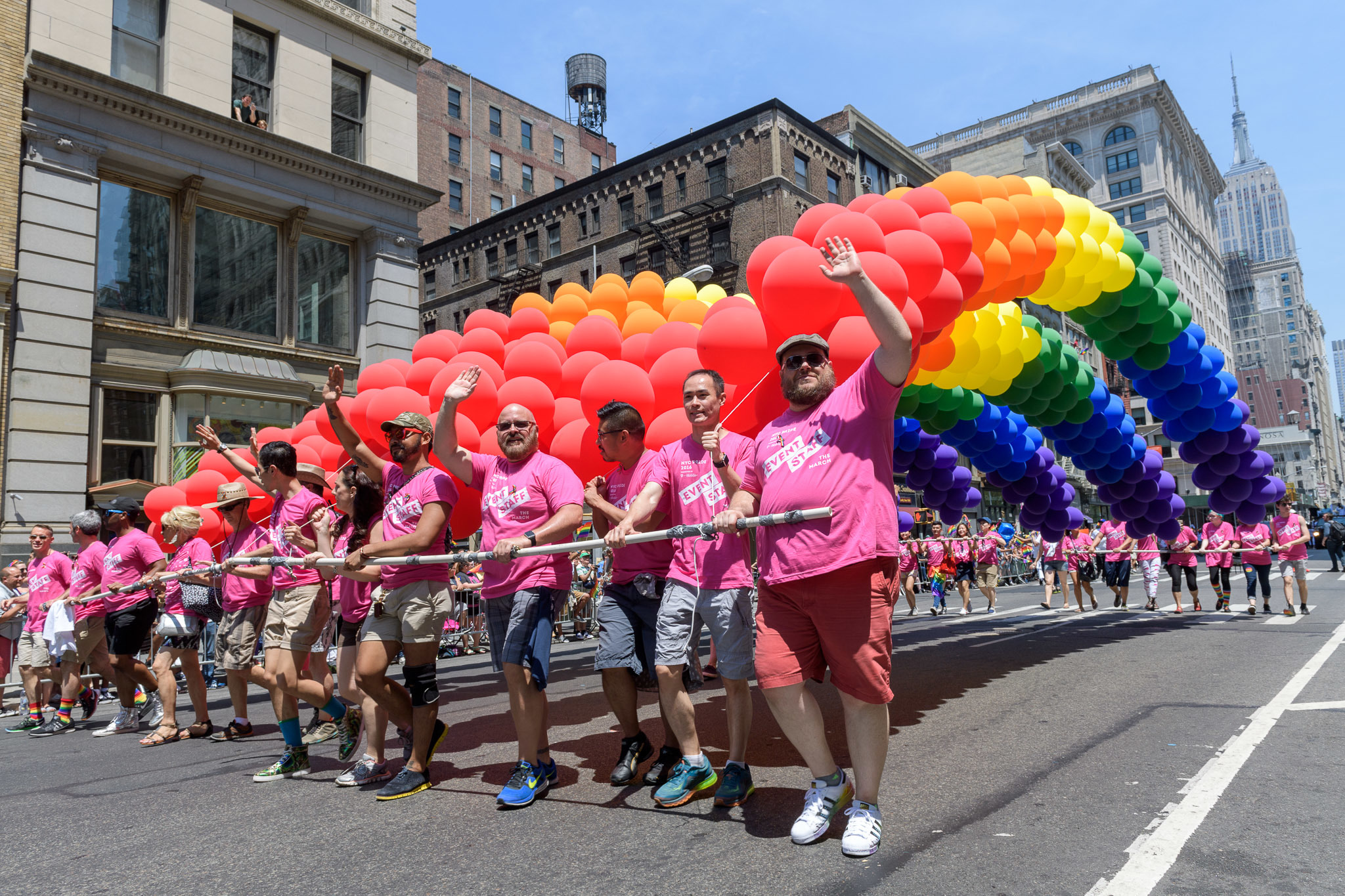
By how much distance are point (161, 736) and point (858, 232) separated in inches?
268

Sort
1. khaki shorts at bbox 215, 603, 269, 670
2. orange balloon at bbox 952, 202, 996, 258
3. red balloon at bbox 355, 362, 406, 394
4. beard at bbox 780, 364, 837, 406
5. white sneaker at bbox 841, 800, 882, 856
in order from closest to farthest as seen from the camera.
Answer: white sneaker at bbox 841, 800, 882, 856, beard at bbox 780, 364, 837, 406, khaki shorts at bbox 215, 603, 269, 670, orange balloon at bbox 952, 202, 996, 258, red balloon at bbox 355, 362, 406, 394

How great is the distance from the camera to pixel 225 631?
21.5 ft

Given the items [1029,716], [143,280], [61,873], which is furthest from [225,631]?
[143,280]

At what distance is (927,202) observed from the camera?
20.7ft

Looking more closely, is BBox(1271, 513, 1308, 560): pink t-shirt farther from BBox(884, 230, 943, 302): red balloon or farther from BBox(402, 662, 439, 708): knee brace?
BBox(402, 662, 439, 708): knee brace

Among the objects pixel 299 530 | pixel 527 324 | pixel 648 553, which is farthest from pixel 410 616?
pixel 527 324

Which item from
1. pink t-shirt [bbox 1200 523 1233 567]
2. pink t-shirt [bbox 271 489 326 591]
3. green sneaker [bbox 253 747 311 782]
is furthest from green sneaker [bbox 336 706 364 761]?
pink t-shirt [bbox 1200 523 1233 567]

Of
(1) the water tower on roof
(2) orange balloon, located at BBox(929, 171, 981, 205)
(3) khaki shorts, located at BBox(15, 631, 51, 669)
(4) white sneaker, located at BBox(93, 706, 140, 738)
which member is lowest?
(4) white sneaker, located at BBox(93, 706, 140, 738)

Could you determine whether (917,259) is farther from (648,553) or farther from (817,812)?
(817,812)

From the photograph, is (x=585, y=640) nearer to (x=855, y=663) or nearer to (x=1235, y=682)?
(x=1235, y=682)

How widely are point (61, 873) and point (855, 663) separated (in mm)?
3537

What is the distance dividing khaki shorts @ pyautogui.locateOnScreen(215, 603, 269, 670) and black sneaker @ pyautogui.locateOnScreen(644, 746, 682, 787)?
11.3ft

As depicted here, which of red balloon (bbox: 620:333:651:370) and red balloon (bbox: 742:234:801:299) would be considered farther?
red balloon (bbox: 620:333:651:370)

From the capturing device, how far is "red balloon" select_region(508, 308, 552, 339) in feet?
27.6
